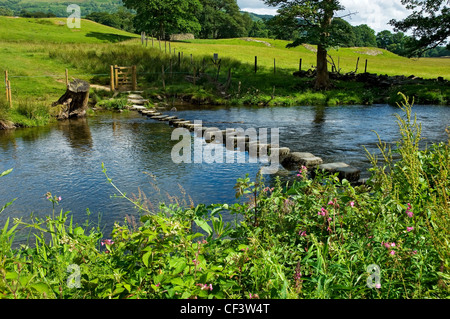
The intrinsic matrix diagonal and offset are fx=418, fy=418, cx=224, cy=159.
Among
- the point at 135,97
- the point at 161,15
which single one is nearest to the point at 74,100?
the point at 135,97

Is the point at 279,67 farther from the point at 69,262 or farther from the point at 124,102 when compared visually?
the point at 69,262

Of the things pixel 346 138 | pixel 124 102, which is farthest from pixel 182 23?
pixel 346 138

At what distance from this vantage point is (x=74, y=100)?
20812 millimetres

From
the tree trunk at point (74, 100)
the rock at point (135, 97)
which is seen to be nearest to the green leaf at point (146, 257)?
the tree trunk at point (74, 100)

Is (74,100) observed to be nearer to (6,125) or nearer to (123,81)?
(6,125)

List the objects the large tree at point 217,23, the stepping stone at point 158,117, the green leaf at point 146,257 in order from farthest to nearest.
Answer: the large tree at point 217,23
the stepping stone at point 158,117
the green leaf at point 146,257

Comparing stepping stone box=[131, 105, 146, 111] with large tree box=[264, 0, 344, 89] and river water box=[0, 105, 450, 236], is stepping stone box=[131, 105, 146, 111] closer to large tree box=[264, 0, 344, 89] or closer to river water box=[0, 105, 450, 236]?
river water box=[0, 105, 450, 236]

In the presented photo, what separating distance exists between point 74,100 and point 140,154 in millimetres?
9407

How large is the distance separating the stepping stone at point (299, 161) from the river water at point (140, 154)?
0.79 metres

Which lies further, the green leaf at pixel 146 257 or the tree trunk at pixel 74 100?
the tree trunk at pixel 74 100

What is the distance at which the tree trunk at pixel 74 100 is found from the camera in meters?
20.3

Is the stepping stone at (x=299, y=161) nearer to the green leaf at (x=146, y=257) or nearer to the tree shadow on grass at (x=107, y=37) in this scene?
the green leaf at (x=146, y=257)

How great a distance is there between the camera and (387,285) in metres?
3.43
